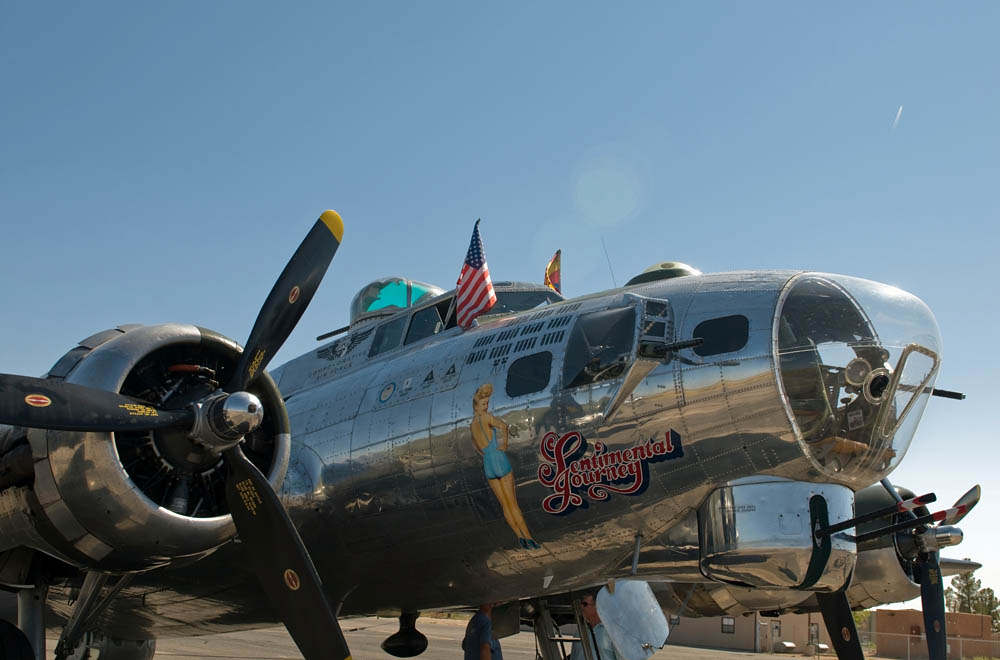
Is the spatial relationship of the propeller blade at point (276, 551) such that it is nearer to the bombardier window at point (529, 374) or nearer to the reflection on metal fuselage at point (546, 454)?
the reflection on metal fuselage at point (546, 454)

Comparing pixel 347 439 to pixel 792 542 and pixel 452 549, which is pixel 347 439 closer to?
pixel 452 549

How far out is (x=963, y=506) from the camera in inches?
360

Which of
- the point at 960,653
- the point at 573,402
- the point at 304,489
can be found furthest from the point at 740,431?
the point at 960,653

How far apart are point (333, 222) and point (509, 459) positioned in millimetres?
2636

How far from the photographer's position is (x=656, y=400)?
652cm

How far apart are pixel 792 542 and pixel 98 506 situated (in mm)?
4813

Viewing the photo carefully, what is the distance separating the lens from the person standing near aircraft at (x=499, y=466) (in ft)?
23.2

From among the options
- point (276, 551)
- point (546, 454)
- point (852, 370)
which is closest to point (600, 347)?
point (546, 454)

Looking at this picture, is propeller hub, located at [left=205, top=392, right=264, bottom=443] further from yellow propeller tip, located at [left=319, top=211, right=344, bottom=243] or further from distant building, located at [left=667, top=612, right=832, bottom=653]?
→ distant building, located at [left=667, top=612, right=832, bottom=653]

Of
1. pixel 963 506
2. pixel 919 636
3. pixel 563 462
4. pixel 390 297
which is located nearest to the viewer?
pixel 563 462

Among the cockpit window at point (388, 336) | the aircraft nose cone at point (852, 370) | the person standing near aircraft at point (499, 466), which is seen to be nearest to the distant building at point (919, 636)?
the cockpit window at point (388, 336)

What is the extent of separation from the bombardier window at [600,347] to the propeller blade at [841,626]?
4398 millimetres

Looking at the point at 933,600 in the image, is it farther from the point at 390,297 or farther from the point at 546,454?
the point at 390,297

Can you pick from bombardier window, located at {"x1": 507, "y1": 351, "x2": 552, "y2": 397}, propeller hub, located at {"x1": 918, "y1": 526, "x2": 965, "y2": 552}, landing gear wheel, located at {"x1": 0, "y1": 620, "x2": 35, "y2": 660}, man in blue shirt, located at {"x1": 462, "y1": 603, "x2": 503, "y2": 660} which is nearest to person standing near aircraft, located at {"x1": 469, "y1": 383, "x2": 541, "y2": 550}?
bombardier window, located at {"x1": 507, "y1": 351, "x2": 552, "y2": 397}
